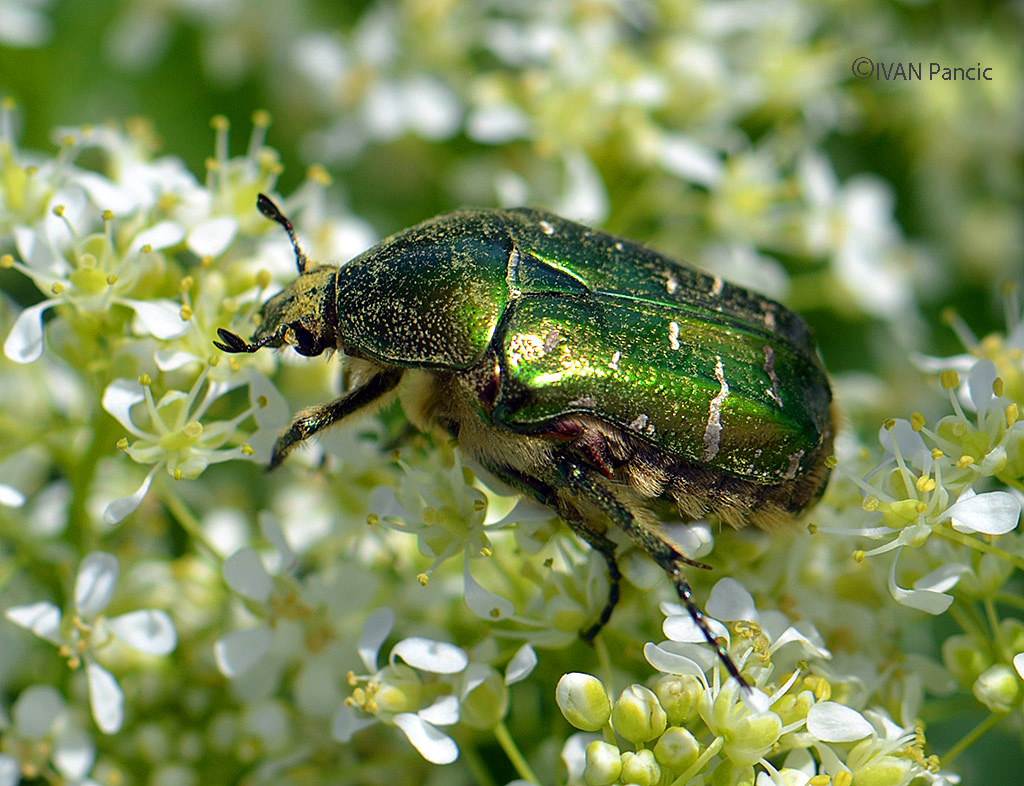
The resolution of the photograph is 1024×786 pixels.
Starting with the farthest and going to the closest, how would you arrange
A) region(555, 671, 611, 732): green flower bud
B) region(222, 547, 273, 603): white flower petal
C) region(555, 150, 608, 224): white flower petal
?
region(555, 150, 608, 224): white flower petal → region(222, 547, 273, 603): white flower petal → region(555, 671, 611, 732): green flower bud

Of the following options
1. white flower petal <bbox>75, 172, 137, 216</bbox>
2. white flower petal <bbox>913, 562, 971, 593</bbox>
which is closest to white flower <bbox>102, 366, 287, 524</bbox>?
white flower petal <bbox>75, 172, 137, 216</bbox>

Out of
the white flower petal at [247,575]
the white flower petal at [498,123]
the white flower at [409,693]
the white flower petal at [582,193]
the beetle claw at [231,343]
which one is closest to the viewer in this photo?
the white flower at [409,693]

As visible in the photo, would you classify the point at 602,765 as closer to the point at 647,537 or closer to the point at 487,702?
the point at 487,702

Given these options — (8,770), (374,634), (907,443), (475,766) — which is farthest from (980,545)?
(8,770)

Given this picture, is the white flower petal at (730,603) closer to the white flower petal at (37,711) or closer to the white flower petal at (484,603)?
the white flower petal at (484,603)

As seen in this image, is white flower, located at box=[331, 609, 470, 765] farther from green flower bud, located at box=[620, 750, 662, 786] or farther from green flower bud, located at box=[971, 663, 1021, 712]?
green flower bud, located at box=[971, 663, 1021, 712]

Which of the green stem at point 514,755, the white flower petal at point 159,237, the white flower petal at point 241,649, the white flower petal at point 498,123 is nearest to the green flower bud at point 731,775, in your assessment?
the green stem at point 514,755
